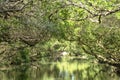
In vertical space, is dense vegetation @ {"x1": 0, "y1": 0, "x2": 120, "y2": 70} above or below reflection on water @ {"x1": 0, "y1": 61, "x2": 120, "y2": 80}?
above

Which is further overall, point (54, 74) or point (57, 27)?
point (54, 74)

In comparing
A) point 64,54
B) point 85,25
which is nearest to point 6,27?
point 85,25

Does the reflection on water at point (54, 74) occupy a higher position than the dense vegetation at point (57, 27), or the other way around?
the dense vegetation at point (57, 27)

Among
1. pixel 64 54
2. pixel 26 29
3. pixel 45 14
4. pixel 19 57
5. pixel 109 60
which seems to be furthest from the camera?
pixel 64 54

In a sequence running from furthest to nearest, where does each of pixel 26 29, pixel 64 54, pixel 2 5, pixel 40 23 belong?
pixel 64 54 → pixel 26 29 → pixel 40 23 → pixel 2 5

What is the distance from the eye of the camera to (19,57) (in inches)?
1558

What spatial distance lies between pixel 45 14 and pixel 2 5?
6.65 m

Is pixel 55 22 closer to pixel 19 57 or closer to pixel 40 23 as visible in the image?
pixel 40 23

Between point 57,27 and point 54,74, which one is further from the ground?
point 57,27

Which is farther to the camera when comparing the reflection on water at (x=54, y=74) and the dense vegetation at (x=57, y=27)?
the reflection on water at (x=54, y=74)

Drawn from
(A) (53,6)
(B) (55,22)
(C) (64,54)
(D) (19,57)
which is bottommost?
(C) (64,54)

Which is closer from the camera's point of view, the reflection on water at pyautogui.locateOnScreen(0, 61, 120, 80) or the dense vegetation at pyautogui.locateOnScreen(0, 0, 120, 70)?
the dense vegetation at pyautogui.locateOnScreen(0, 0, 120, 70)

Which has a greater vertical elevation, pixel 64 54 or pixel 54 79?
pixel 54 79

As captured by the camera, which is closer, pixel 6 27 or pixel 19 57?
pixel 6 27
